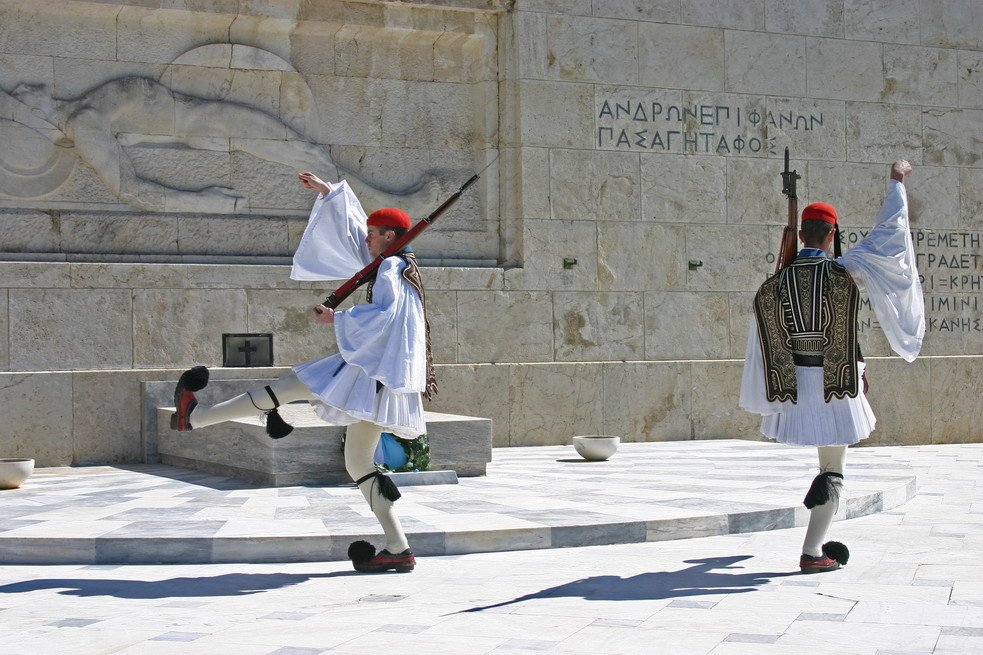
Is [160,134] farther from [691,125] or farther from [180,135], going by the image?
[691,125]

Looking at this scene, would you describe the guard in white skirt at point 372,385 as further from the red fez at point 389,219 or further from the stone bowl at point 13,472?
the stone bowl at point 13,472

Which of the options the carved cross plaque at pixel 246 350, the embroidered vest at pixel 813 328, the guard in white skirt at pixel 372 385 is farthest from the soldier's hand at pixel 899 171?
the carved cross plaque at pixel 246 350

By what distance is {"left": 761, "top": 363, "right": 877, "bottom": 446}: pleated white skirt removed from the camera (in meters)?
6.29

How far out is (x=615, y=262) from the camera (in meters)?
13.3

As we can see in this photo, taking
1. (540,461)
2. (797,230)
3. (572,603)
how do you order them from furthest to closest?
(540,461)
(797,230)
(572,603)

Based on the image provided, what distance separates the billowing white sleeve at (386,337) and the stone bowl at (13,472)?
4240 millimetres

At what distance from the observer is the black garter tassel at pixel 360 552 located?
639cm

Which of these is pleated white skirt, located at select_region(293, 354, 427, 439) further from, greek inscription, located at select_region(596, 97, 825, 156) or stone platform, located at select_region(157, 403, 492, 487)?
greek inscription, located at select_region(596, 97, 825, 156)

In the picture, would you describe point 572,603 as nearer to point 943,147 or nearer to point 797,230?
point 797,230

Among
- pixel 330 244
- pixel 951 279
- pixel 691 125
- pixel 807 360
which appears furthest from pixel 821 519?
pixel 951 279

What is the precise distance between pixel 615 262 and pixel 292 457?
5.17 metres

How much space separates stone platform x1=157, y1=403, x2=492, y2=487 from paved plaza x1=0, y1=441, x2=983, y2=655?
22cm

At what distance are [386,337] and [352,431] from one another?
0.54m

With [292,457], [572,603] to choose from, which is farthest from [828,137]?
[572,603]
